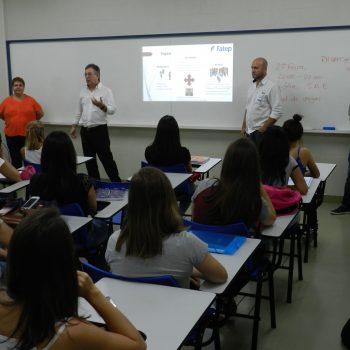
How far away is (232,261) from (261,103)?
3.52 m

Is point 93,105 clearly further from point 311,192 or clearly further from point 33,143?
point 311,192

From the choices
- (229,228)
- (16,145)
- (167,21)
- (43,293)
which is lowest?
(16,145)

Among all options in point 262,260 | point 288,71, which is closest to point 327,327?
point 262,260

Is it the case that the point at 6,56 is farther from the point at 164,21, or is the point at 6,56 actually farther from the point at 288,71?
the point at 288,71

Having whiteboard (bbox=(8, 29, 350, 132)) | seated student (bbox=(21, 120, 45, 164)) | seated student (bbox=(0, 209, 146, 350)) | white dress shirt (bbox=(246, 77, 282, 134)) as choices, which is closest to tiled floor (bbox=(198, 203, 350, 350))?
seated student (bbox=(0, 209, 146, 350))

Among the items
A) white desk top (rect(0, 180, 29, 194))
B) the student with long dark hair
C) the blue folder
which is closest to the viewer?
the blue folder

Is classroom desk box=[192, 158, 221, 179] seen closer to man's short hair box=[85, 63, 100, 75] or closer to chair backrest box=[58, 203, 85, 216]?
chair backrest box=[58, 203, 85, 216]

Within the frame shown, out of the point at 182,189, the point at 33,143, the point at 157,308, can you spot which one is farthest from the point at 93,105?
the point at 157,308

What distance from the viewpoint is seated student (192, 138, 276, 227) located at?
8.30 feet

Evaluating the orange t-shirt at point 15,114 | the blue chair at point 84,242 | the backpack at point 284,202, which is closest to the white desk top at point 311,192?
the backpack at point 284,202

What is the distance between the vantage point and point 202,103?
19.7ft

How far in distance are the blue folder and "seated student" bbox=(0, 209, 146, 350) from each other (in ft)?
3.48

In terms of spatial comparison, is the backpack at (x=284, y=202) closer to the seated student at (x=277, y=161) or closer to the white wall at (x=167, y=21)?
the seated student at (x=277, y=161)

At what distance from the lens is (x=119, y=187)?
3541mm
